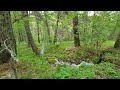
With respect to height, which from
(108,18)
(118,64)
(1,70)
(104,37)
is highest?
(108,18)

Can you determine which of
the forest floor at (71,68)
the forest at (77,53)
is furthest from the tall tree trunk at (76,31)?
the forest floor at (71,68)

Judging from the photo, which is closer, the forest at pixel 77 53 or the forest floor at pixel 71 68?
the forest floor at pixel 71 68

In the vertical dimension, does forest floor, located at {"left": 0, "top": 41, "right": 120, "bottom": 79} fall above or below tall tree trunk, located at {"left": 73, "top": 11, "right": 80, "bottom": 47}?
below

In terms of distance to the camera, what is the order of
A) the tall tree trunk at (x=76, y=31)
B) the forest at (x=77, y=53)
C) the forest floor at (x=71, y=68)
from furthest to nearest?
the tall tree trunk at (x=76, y=31) < the forest at (x=77, y=53) < the forest floor at (x=71, y=68)

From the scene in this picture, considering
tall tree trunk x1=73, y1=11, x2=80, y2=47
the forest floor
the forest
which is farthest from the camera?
tall tree trunk x1=73, y1=11, x2=80, y2=47

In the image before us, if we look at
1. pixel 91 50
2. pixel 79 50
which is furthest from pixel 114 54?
pixel 79 50

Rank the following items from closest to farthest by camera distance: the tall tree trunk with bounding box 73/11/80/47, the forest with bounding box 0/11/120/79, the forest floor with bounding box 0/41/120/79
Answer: the forest floor with bounding box 0/41/120/79
the forest with bounding box 0/11/120/79
the tall tree trunk with bounding box 73/11/80/47

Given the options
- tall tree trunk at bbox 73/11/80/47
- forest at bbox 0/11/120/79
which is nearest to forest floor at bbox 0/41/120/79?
forest at bbox 0/11/120/79

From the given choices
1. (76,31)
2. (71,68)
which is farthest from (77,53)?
(71,68)

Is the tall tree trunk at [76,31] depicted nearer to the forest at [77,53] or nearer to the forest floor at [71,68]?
the forest at [77,53]

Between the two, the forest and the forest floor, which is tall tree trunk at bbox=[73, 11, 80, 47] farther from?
the forest floor
